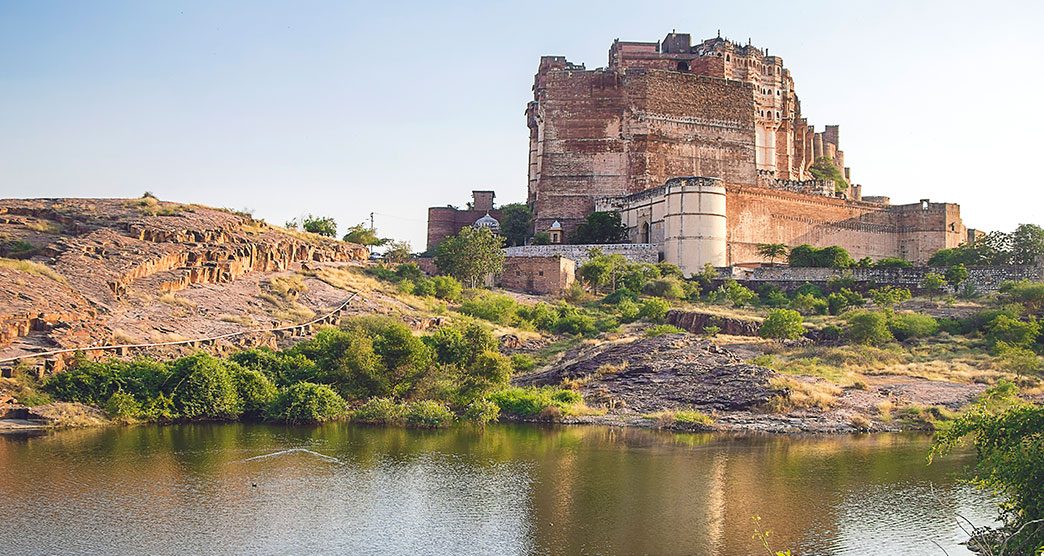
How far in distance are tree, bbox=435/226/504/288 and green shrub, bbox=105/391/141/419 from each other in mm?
16472

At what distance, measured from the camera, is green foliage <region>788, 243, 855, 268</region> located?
139 feet

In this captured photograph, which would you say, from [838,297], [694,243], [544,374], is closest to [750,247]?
[694,243]

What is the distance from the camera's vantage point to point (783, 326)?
31.1 m

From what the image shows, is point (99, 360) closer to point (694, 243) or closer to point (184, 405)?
point (184, 405)

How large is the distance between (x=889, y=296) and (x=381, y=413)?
20366mm

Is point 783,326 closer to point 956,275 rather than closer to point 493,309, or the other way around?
point 493,309

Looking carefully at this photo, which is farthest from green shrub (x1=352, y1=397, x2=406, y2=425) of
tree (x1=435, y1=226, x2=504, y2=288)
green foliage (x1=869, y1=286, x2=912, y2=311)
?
green foliage (x1=869, y1=286, x2=912, y2=311)

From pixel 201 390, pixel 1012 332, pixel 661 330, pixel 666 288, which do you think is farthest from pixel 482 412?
pixel 1012 332

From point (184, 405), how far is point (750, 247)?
Answer: 28044mm

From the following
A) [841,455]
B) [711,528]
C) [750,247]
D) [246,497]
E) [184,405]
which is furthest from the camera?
[750,247]

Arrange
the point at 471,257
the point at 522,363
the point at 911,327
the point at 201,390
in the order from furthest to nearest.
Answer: the point at 471,257, the point at 911,327, the point at 522,363, the point at 201,390

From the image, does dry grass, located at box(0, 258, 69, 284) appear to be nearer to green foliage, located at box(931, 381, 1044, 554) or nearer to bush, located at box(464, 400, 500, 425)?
bush, located at box(464, 400, 500, 425)

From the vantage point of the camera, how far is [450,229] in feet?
168

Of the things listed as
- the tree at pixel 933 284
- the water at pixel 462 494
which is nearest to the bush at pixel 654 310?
the tree at pixel 933 284
